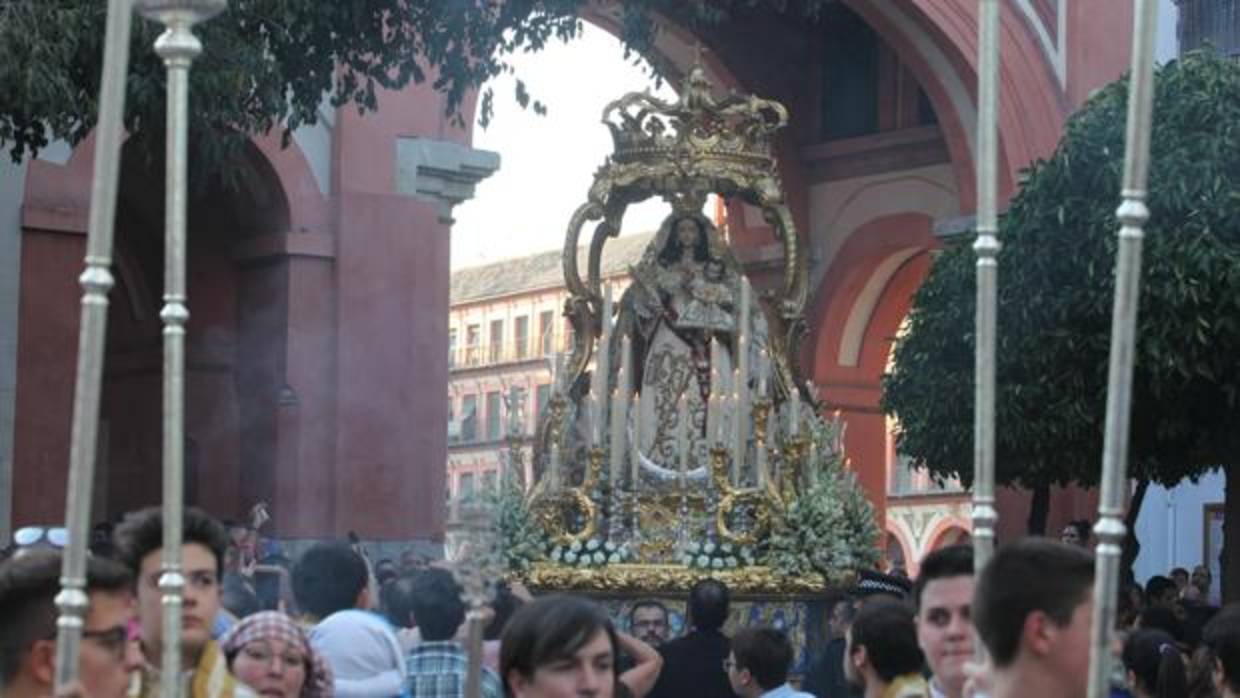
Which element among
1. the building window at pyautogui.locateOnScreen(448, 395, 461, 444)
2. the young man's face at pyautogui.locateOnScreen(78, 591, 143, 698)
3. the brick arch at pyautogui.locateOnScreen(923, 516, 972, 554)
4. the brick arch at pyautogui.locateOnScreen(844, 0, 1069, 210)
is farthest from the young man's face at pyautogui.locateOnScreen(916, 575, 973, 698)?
the building window at pyautogui.locateOnScreen(448, 395, 461, 444)

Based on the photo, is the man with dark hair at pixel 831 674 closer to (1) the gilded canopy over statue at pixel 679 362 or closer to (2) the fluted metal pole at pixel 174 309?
(1) the gilded canopy over statue at pixel 679 362

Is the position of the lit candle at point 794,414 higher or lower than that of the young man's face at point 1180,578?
higher

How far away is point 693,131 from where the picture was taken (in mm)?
18375

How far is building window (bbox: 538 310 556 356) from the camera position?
2409 inches

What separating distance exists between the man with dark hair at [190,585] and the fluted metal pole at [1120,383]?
228 centimetres

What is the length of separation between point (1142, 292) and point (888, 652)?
12097 millimetres

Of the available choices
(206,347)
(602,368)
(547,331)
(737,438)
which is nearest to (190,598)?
(737,438)

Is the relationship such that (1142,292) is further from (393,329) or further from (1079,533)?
(393,329)

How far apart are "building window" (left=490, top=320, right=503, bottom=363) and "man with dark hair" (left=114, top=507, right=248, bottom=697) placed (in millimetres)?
57653

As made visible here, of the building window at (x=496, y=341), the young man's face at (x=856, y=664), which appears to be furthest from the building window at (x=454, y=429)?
the young man's face at (x=856, y=664)

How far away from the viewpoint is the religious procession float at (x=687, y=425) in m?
17.0

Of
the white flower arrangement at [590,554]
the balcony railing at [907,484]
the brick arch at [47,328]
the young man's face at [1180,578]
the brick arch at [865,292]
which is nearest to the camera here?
the white flower arrangement at [590,554]

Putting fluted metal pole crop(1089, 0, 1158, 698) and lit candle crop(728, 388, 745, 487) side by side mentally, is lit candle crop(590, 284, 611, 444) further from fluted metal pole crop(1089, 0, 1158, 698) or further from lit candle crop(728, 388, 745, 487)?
fluted metal pole crop(1089, 0, 1158, 698)

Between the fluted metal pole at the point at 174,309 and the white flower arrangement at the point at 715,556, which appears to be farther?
the white flower arrangement at the point at 715,556
